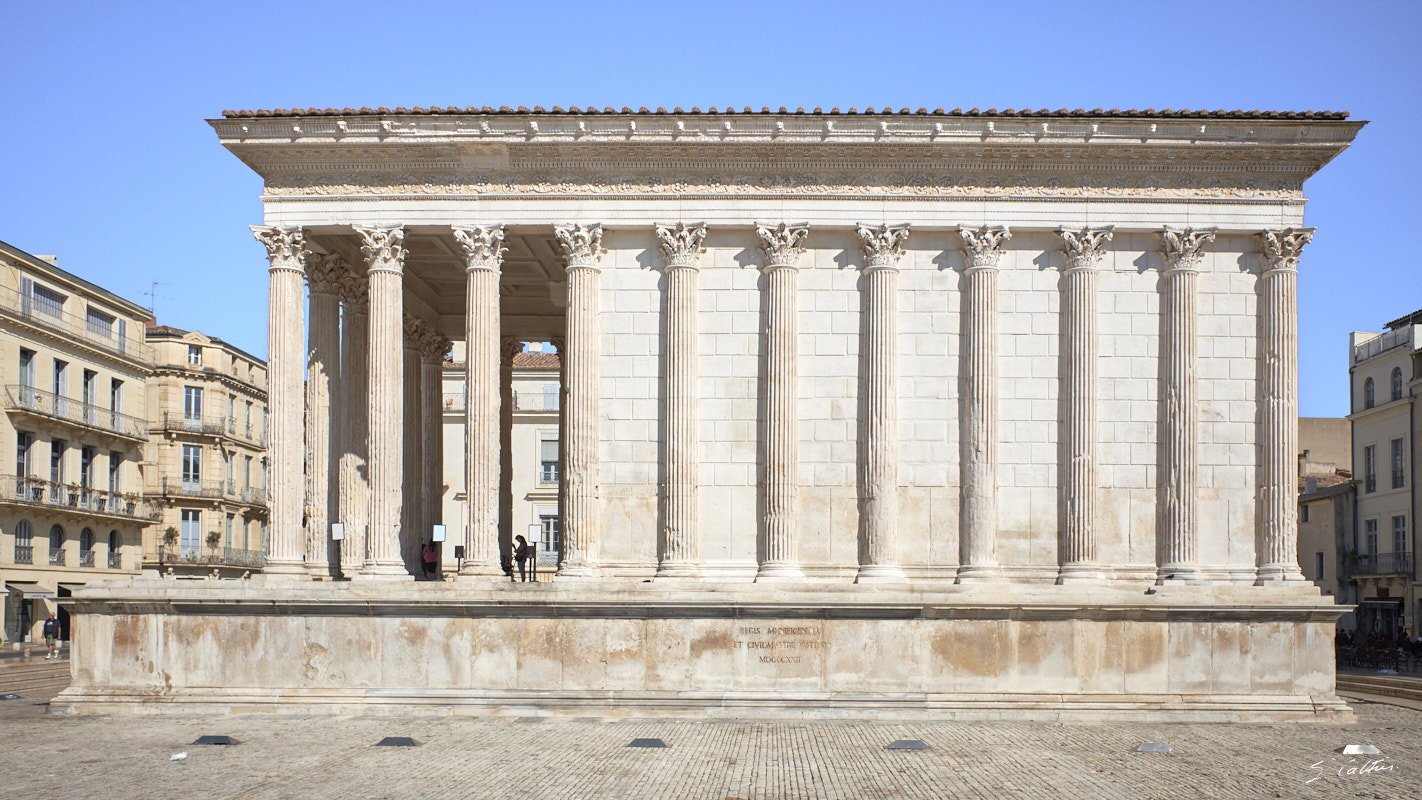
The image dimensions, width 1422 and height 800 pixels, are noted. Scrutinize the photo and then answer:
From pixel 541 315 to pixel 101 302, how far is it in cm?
3011

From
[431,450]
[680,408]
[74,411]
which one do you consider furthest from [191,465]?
[680,408]

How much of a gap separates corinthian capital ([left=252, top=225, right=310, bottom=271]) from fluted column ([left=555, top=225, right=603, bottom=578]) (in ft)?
18.3

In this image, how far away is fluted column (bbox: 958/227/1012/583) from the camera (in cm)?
2675

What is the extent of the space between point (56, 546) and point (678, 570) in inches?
1450

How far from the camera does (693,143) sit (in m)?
27.2

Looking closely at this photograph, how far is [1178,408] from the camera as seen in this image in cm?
2705

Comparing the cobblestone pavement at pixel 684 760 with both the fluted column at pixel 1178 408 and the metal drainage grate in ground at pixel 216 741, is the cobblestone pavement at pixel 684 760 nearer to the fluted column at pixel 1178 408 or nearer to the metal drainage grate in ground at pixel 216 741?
the metal drainage grate in ground at pixel 216 741

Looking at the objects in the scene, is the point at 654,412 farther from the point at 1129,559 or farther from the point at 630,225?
the point at 1129,559

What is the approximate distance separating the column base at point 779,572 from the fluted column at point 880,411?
128cm

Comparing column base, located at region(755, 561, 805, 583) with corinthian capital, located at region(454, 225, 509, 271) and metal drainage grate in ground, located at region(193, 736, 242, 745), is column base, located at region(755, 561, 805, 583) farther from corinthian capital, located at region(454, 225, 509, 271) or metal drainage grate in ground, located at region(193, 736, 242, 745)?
metal drainage grate in ground, located at region(193, 736, 242, 745)

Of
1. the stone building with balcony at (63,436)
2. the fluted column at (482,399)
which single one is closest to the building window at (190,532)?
the stone building with balcony at (63,436)

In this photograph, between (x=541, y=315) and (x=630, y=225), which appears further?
(x=541, y=315)

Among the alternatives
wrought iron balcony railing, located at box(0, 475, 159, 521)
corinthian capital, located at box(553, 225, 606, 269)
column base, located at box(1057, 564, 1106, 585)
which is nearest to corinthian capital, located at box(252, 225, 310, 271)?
corinthian capital, located at box(553, 225, 606, 269)

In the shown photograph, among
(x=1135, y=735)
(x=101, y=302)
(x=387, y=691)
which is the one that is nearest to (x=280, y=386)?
(x=387, y=691)
